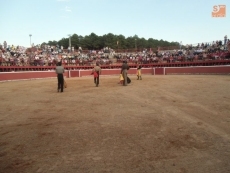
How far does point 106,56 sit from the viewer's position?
139 ft

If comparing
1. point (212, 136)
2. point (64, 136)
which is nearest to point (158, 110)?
point (212, 136)

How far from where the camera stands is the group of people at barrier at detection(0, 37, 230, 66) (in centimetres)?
2809

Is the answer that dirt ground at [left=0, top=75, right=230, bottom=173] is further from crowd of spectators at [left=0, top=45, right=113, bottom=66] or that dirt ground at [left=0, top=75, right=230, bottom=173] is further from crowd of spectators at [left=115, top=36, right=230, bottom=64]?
crowd of spectators at [left=115, top=36, right=230, bottom=64]

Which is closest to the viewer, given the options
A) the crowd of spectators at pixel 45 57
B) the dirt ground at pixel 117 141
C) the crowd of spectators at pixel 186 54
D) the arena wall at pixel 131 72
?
the dirt ground at pixel 117 141

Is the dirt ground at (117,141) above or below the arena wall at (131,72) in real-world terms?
below

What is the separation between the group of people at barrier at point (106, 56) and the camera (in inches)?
1106

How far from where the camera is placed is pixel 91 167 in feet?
10.3

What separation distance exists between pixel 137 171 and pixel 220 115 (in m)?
3.85

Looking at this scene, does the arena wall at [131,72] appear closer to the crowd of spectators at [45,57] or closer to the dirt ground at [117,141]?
the crowd of spectators at [45,57]

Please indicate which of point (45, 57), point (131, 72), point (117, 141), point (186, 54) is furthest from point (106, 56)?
point (117, 141)

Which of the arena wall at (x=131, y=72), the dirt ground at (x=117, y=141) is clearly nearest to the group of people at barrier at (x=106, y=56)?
the arena wall at (x=131, y=72)

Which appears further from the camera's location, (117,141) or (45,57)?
(45,57)

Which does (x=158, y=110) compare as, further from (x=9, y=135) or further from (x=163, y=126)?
(x=9, y=135)

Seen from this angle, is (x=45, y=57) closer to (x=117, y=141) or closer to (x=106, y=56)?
(x=106, y=56)
